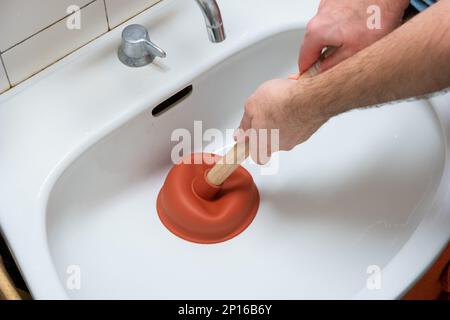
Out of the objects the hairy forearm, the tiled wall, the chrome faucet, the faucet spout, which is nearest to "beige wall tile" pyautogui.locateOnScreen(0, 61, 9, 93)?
the tiled wall

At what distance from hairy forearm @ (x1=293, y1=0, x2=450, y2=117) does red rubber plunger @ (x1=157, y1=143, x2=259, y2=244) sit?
18 cm

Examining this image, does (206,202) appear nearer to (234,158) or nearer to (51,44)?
(234,158)

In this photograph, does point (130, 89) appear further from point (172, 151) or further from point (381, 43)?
point (381, 43)

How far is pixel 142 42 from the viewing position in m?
0.76

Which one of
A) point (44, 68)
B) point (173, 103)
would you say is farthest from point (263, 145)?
point (44, 68)

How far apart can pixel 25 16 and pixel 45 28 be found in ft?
0.11

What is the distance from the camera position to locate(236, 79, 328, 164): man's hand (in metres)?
0.66

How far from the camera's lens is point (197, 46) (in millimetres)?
818

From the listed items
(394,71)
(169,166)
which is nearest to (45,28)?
(169,166)

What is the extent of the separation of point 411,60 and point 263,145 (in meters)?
0.23

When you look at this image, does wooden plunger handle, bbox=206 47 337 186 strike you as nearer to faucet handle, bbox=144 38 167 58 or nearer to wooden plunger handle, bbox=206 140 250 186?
wooden plunger handle, bbox=206 140 250 186

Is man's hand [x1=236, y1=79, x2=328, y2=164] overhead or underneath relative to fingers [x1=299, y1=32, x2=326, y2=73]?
underneath
